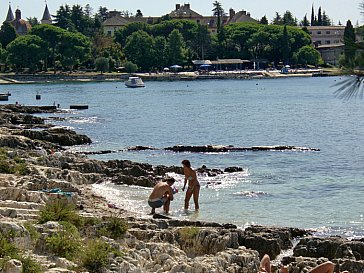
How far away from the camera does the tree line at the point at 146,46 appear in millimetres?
164875

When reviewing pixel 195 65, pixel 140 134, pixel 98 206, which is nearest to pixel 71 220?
pixel 98 206

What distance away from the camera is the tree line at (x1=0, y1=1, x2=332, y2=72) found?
541 feet

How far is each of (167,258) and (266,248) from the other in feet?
11.5

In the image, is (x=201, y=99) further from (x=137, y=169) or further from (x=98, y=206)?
(x=98, y=206)

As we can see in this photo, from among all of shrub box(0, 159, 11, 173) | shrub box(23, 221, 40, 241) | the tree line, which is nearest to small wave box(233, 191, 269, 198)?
shrub box(0, 159, 11, 173)

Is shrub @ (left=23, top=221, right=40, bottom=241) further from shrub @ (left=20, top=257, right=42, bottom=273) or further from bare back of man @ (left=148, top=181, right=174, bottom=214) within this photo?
bare back of man @ (left=148, top=181, right=174, bottom=214)

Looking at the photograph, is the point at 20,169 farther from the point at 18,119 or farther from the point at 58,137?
the point at 18,119

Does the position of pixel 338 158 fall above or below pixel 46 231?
below

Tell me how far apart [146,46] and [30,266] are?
158 meters

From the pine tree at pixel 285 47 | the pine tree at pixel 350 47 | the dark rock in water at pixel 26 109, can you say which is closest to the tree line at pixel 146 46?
the pine tree at pixel 285 47

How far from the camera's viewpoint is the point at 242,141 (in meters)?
52.2

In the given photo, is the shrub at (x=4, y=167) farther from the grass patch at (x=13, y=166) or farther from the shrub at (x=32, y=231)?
the shrub at (x=32, y=231)

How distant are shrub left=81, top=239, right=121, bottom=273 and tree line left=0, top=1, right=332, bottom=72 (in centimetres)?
15037

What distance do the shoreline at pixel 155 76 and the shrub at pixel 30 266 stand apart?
478 ft
